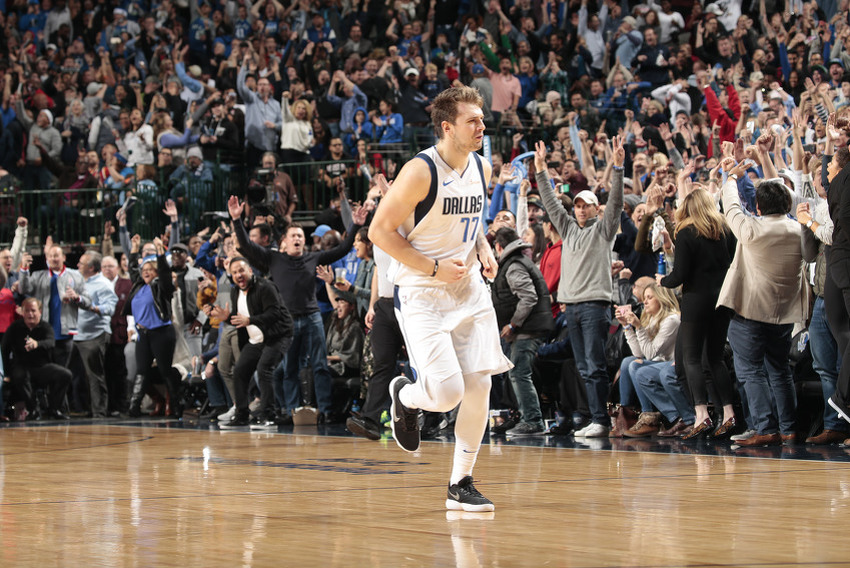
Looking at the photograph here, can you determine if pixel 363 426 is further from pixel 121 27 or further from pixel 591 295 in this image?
pixel 121 27

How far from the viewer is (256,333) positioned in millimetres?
12398

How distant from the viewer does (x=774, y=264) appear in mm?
8750

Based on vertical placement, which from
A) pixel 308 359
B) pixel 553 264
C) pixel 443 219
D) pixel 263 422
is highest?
pixel 443 219

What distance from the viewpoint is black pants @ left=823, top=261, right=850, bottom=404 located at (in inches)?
308

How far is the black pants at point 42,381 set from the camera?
14250mm

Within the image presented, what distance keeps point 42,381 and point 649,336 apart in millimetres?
8156

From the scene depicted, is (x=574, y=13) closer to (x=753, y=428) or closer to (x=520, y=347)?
(x=520, y=347)

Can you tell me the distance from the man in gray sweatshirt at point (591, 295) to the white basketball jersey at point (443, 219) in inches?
157

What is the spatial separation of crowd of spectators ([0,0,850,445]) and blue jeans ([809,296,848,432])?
23 mm

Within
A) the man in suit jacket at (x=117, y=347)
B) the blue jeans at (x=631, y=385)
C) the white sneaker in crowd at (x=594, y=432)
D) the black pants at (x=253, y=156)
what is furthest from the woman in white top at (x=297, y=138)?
the white sneaker in crowd at (x=594, y=432)

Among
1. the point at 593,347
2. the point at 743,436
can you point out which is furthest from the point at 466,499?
the point at 593,347

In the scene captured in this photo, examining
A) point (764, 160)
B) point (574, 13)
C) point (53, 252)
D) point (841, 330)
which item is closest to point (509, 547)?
point (841, 330)

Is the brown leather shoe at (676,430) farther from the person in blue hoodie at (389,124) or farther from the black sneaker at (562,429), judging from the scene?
the person in blue hoodie at (389,124)

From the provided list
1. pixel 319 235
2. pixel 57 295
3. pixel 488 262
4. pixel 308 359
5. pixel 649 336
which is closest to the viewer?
pixel 488 262
